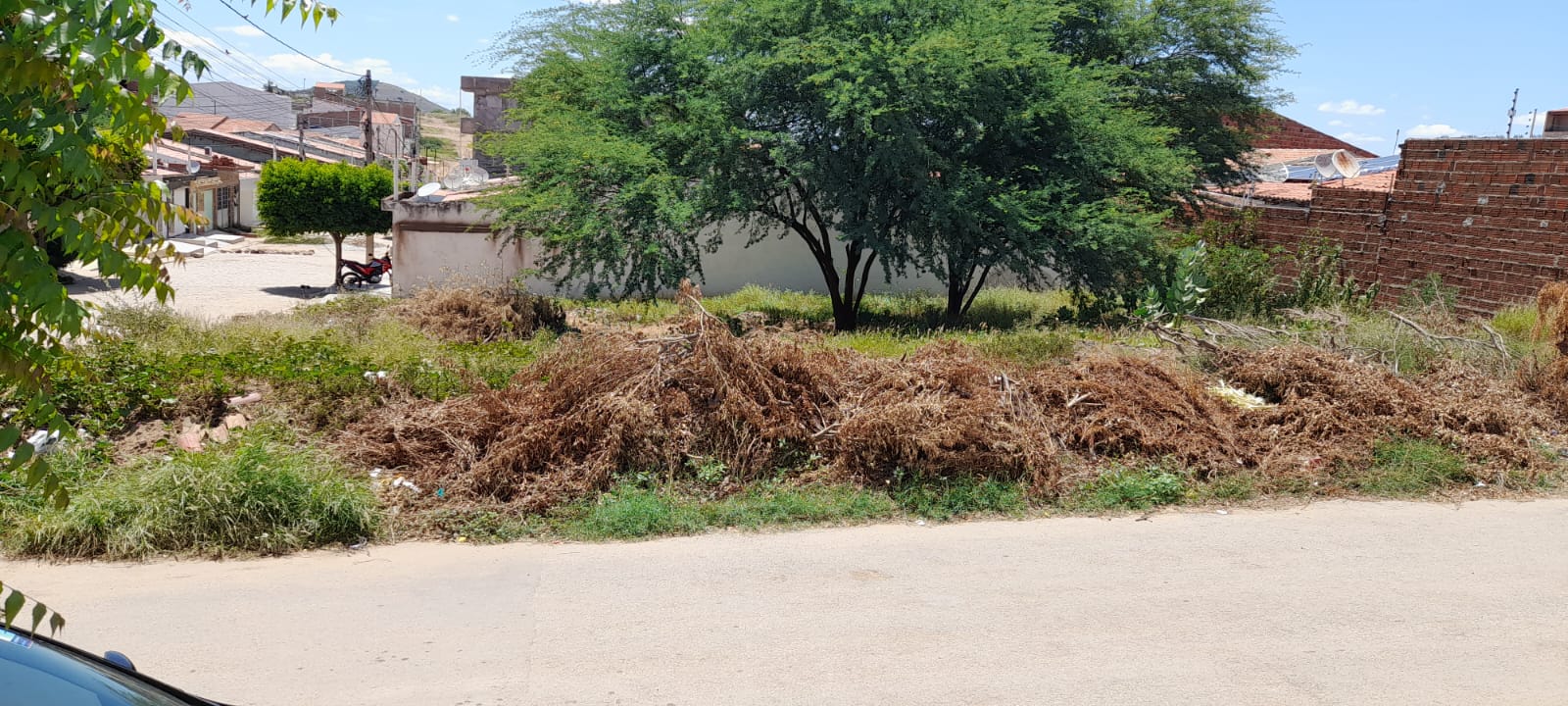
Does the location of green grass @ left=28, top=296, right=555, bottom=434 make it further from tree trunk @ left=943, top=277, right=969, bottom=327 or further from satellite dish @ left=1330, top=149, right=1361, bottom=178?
satellite dish @ left=1330, top=149, right=1361, bottom=178

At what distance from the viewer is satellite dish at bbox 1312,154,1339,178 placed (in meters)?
27.0

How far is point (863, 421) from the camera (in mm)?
8461

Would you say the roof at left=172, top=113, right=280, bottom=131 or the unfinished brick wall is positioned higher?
the roof at left=172, top=113, right=280, bottom=131

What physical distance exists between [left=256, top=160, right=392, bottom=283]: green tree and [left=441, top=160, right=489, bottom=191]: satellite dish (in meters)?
3.78

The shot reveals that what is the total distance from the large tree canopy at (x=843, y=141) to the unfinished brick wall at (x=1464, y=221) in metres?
3.38

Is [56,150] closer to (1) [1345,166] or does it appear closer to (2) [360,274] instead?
(1) [1345,166]

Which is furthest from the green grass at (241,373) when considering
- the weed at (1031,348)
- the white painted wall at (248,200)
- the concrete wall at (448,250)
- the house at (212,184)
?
the white painted wall at (248,200)

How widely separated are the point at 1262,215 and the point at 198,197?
132 feet

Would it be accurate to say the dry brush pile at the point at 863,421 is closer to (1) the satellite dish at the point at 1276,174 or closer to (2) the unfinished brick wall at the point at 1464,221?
(2) the unfinished brick wall at the point at 1464,221

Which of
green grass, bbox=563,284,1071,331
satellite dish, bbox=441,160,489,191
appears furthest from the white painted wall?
green grass, bbox=563,284,1071,331

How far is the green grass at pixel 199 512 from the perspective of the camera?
6.75 meters

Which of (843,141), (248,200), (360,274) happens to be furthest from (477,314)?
(248,200)

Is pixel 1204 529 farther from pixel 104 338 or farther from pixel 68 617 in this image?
pixel 104 338

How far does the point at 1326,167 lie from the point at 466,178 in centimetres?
2075
